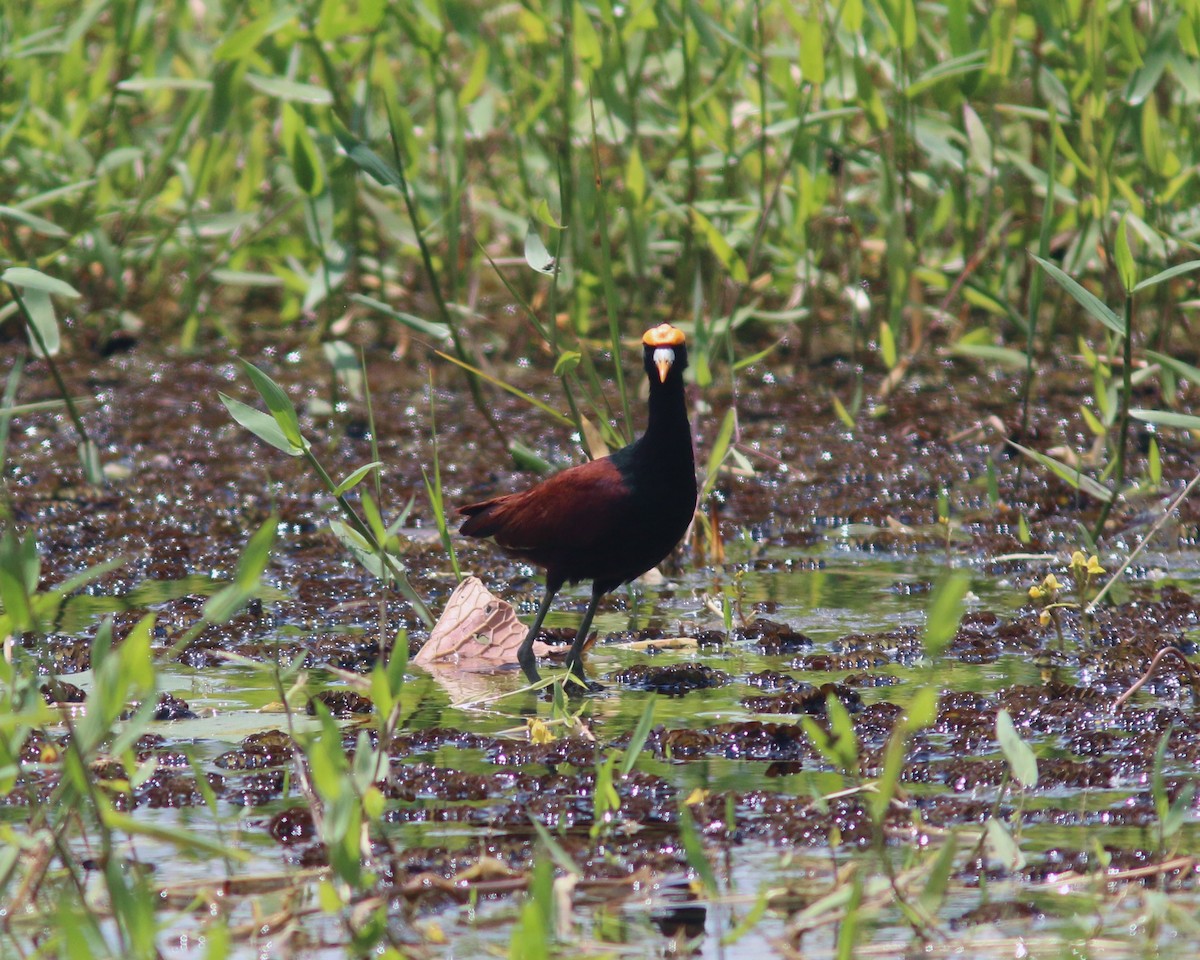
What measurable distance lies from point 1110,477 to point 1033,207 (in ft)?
6.54

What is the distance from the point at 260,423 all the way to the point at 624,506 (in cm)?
126

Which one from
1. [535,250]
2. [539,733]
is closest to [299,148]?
[535,250]

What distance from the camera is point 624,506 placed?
15.6ft

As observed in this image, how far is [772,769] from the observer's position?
3941 millimetres

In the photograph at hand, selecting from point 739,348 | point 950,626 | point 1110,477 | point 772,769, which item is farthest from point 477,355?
point 950,626

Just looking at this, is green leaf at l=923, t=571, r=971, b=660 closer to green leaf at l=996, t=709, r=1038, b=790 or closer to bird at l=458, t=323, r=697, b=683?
green leaf at l=996, t=709, r=1038, b=790

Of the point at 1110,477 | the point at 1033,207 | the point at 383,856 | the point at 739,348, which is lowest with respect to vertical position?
the point at 383,856

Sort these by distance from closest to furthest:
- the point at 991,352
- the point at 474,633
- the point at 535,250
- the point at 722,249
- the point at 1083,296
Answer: the point at 1083,296
the point at 535,250
the point at 474,633
the point at 722,249
the point at 991,352

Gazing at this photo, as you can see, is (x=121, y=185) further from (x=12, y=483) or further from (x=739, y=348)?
(x=739, y=348)

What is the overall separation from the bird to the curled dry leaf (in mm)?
123

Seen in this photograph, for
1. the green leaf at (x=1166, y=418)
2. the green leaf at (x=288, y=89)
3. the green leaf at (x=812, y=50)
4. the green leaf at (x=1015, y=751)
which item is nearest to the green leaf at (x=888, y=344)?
the green leaf at (x=812, y=50)

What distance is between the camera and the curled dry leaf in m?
5.04

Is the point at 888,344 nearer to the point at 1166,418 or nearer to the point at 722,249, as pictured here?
the point at 722,249

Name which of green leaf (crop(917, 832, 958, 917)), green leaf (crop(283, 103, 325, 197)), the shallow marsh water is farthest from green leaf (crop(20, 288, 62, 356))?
green leaf (crop(917, 832, 958, 917))
